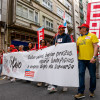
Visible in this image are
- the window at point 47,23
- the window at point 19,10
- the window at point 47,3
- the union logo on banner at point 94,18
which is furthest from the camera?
the window at point 47,3

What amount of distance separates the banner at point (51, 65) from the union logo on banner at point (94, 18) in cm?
225

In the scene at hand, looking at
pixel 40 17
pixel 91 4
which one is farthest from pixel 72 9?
pixel 91 4

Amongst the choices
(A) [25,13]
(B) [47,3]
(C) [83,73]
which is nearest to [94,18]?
(C) [83,73]

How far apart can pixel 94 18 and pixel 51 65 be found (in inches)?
115

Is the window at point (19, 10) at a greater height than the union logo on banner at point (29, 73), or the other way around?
the window at point (19, 10)

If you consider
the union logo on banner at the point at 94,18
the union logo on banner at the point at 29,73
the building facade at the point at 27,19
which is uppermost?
the building facade at the point at 27,19

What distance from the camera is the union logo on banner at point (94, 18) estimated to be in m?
5.46

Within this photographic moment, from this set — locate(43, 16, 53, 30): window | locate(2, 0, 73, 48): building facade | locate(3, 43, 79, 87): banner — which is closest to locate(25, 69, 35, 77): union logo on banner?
locate(3, 43, 79, 87): banner

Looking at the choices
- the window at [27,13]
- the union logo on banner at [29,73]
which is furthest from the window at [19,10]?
the union logo on banner at [29,73]

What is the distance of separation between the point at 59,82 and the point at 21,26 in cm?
1255

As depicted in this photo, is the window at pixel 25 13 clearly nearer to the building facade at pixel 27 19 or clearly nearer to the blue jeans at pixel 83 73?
the building facade at pixel 27 19

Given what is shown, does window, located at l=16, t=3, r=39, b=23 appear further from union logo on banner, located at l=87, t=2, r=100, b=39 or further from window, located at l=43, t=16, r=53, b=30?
union logo on banner, located at l=87, t=2, r=100, b=39

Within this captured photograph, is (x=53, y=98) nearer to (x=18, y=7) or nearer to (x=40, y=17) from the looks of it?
(x=18, y=7)

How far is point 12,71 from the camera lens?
6.09 m
